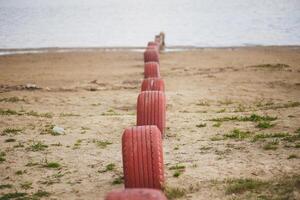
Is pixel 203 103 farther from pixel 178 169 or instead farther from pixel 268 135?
pixel 178 169

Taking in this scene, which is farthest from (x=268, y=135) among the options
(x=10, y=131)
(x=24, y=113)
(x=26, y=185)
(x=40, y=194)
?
(x=24, y=113)

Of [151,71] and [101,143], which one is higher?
[151,71]

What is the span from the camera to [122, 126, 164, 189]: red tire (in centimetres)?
696

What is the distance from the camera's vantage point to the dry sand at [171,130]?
7648 mm

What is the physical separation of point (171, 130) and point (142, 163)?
467 cm

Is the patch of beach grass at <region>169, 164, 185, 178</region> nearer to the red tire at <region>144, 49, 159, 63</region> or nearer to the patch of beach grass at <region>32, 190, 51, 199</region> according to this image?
the patch of beach grass at <region>32, 190, 51, 199</region>

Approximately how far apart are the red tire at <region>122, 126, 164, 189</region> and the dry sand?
428 millimetres

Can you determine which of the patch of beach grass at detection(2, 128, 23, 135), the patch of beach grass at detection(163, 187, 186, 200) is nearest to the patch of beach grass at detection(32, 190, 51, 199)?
the patch of beach grass at detection(163, 187, 186, 200)

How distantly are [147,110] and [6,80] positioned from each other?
15428mm

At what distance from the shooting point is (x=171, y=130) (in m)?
11.6

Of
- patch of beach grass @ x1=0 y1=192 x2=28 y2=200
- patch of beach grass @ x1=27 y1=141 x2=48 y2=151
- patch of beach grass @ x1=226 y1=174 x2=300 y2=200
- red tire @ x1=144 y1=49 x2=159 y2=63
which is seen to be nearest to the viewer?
patch of beach grass @ x1=226 y1=174 x2=300 y2=200

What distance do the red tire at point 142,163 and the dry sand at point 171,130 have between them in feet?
1.40

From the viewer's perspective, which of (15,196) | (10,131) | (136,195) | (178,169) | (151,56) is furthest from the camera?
(151,56)

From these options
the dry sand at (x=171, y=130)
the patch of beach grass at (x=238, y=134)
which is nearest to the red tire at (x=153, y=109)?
the dry sand at (x=171, y=130)
